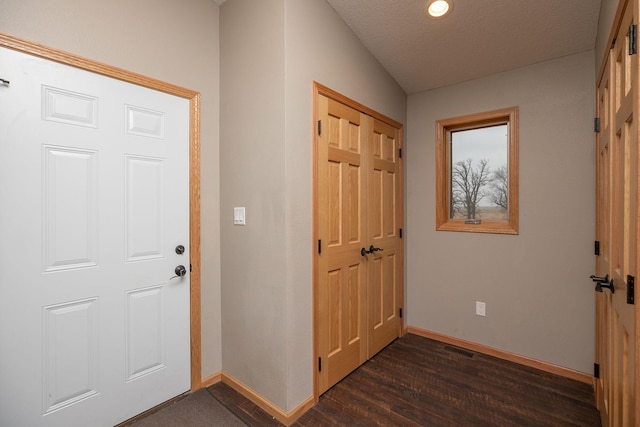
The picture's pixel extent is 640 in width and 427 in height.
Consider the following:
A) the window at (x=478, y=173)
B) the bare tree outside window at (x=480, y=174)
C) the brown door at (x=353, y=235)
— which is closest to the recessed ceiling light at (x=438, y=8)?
the brown door at (x=353, y=235)

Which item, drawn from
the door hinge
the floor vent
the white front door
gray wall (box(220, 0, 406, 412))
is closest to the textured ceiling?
gray wall (box(220, 0, 406, 412))

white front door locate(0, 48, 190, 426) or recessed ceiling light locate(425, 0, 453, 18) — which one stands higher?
recessed ceiling light locate(425, 0, 453, 18)

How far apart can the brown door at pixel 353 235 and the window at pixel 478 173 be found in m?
0.48

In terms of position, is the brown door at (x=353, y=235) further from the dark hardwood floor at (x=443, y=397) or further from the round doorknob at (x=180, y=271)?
the round doorknob at (x=180, y=271)

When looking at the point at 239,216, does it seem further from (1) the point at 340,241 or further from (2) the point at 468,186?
(2) the point at 468,186

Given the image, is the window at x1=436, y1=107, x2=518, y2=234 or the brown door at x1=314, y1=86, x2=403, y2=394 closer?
the brown door at x1=314, y1=86, x2=403, y2=394

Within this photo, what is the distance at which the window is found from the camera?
2.60 m

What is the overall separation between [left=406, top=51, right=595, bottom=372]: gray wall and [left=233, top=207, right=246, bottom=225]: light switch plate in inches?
74.4

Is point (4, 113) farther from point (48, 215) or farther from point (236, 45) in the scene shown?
point (236, 45)

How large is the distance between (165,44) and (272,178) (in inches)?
45.7

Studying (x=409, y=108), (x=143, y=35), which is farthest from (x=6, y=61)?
(x=409, y=108)

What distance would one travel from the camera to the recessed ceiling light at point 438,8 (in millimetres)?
1972

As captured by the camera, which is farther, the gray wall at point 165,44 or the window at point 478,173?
the window at point 478,173

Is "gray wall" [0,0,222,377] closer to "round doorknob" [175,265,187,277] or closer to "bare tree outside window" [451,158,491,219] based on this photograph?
"round doorknob" [175,265,187,277]
